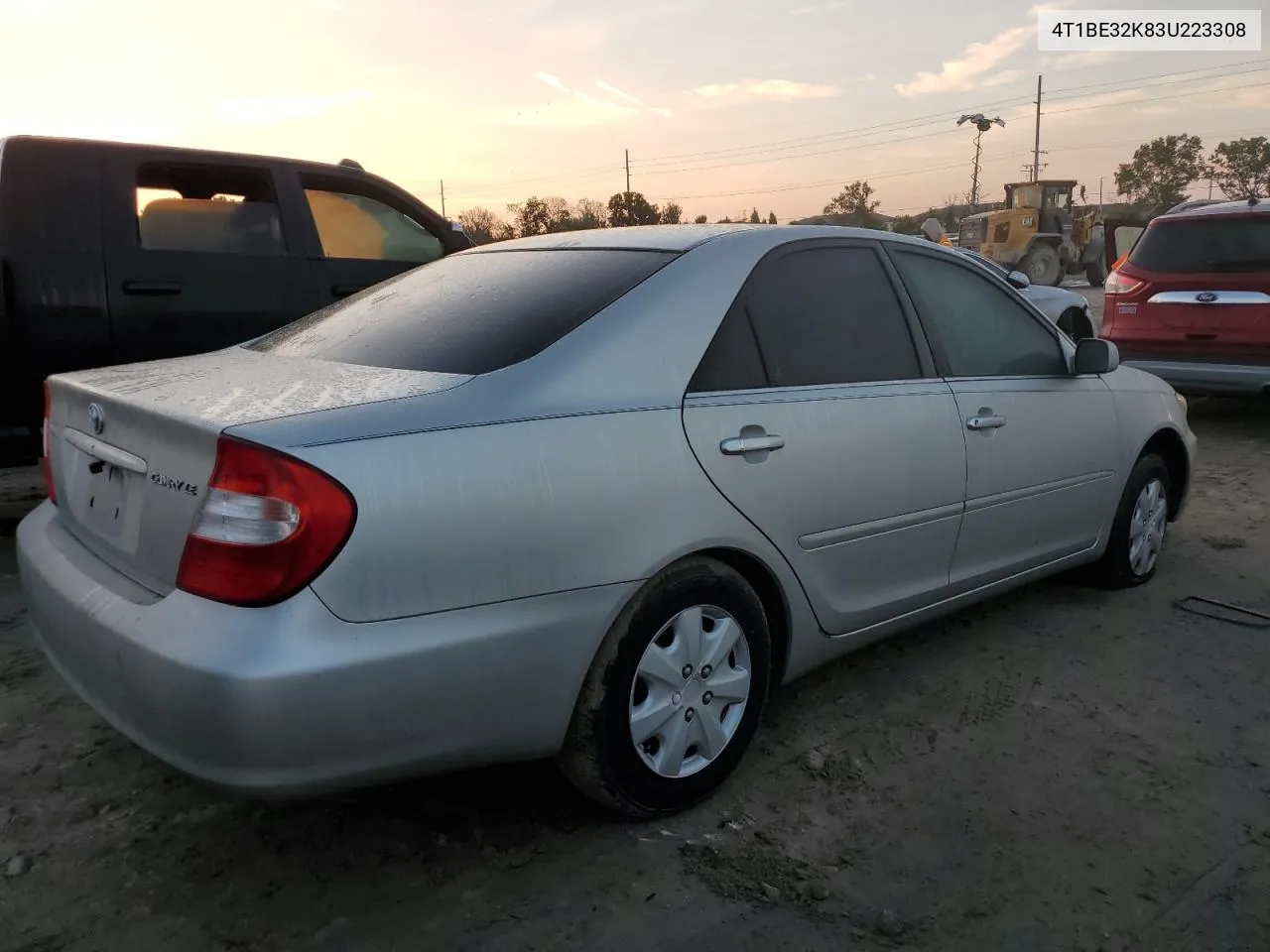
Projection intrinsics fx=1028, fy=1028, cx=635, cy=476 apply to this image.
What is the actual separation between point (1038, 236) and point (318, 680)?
26657 millimetres

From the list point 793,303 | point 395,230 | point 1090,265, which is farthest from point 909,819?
point 1090,265

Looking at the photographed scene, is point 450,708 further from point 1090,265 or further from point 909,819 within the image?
point 1090,265

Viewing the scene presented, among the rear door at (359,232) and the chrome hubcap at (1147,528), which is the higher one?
the rear door at (359,232)

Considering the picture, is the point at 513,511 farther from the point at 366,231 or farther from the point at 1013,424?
the point at 366,231

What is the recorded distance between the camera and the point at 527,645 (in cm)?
213

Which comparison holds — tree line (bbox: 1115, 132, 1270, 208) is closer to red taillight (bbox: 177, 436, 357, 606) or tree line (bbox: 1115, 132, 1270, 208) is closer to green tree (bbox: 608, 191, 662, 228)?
green tree (bbox: 608, 191, 662, 228)

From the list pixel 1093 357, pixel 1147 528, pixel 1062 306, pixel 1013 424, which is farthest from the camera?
pixel 1062 306

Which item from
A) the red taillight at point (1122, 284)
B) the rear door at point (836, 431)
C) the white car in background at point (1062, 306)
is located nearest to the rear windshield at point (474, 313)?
the rear door at point (836, 431)

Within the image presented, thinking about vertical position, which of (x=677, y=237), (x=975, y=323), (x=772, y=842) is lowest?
(x=772, y=842)

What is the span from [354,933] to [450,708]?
0.53 metres

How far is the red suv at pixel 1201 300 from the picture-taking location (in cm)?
714

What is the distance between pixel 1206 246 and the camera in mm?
7441

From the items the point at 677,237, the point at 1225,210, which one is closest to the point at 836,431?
the point at 677,237

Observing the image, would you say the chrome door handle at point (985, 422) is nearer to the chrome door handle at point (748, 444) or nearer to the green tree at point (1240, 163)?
the chrome door handle at point (748, 444)
